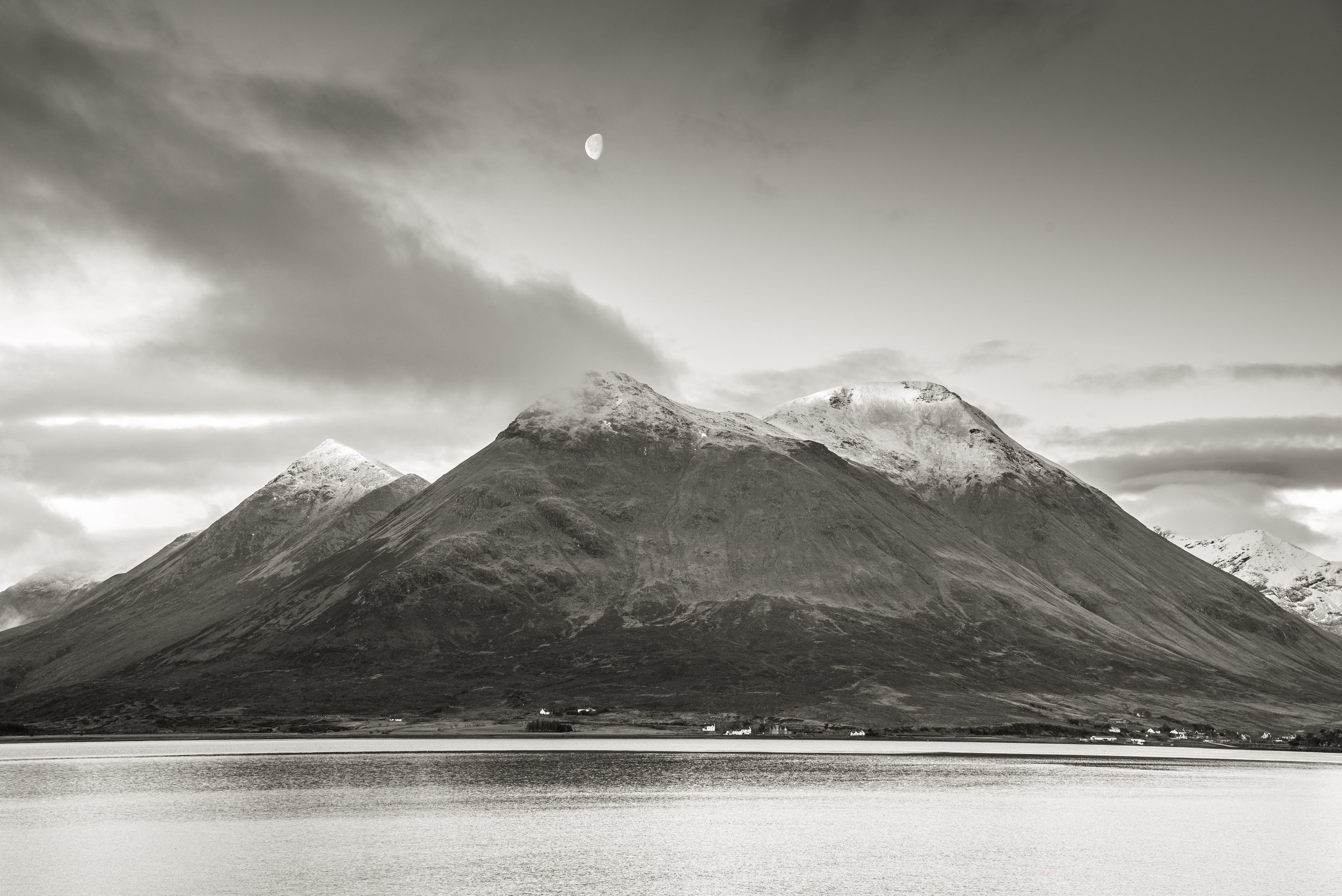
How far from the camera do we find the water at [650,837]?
310ft

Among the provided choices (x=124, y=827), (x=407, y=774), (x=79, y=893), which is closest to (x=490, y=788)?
(x=407, y=774)

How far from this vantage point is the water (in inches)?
3716

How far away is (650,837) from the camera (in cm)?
12012

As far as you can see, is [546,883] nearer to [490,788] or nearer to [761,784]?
[490,788]

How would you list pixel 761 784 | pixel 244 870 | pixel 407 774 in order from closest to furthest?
pixel 244 870
pixel 761 784
pixel 407 774

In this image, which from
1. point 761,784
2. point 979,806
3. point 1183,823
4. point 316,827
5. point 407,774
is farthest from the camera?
point 407,774

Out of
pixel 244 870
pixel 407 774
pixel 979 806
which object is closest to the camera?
pixel 244 870

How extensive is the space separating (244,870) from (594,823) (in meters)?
41.0

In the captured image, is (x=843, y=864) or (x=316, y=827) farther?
(x=316, y=827)

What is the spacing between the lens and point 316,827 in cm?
12469

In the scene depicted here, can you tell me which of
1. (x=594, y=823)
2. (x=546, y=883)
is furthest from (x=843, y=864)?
(x=594, y=823)

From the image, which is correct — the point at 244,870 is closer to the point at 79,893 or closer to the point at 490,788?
the point at 79,893

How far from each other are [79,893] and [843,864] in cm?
5543

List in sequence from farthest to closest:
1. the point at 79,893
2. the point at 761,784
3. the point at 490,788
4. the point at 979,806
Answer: the point at 761,784, the point at 490,788, the point at 979,806, the point at 79,893
